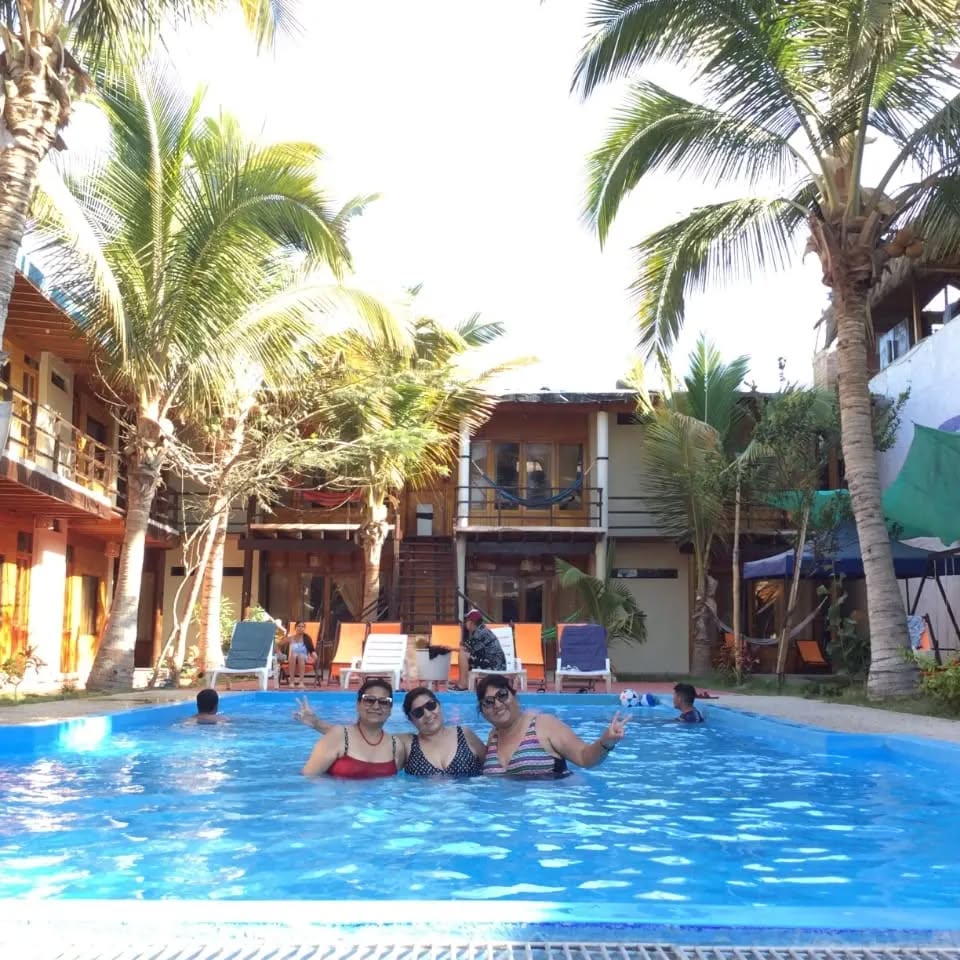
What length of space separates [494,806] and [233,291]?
7705 mm

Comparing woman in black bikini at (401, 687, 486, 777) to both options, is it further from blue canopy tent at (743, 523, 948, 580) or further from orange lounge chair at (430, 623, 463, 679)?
orange lounge chair at (430, 623, 463, 679)

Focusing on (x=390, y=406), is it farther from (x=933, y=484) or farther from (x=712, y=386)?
(x=933, y=484)

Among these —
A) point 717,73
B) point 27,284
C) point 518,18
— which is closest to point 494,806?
point 518,18

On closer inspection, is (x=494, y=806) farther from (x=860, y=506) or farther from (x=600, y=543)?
(x=600, y=543)

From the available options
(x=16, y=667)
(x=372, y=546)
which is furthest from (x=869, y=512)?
(x=372, y=546)

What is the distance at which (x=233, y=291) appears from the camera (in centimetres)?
1167

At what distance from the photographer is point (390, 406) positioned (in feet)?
55.8

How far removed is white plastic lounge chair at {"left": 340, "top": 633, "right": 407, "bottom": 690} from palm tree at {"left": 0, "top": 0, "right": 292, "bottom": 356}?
7.90m

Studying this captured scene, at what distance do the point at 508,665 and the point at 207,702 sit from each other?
557cm

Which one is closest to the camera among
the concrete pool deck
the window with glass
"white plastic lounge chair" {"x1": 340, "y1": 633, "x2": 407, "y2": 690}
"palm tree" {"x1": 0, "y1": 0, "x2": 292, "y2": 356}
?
the concrete pool deck

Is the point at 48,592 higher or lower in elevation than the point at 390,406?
lower

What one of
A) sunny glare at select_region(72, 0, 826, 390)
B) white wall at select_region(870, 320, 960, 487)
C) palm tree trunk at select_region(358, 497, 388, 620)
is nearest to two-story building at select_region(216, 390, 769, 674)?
palm tree trunk at select_region(358, 497, 388, 620)

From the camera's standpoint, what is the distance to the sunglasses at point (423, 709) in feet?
19.6

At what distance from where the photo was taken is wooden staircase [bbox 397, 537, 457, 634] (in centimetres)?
1959
